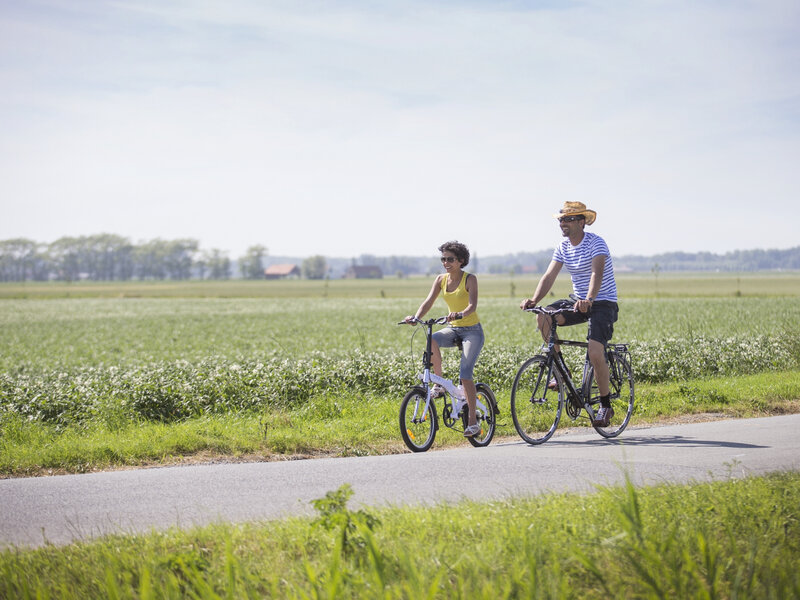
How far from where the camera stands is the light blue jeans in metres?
8.04

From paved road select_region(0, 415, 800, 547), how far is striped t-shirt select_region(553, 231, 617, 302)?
1.62m

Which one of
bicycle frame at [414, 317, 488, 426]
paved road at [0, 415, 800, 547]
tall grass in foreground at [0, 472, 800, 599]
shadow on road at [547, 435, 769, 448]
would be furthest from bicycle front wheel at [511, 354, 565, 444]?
tall grass in foreground at [0, 472, 800, 599]

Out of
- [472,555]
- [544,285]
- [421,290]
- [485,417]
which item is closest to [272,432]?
[485,417]

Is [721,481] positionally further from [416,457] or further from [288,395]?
[288,395]

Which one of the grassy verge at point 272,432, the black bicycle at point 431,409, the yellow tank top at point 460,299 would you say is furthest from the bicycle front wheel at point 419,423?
the yellow tank top at point 460,299

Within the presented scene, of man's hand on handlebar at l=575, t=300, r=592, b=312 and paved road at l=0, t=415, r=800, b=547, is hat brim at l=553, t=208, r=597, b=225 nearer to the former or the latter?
man's hand on handlebar at l=575, t=300, r=592, b=312

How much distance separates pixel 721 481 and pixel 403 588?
3.09 m

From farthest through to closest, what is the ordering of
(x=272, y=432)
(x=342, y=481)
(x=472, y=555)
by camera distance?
(x=272, y=432)
(x=342, y=481)
(x=472, y=555)

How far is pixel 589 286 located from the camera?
8156mm

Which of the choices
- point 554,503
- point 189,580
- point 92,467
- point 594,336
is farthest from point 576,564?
point 92,467

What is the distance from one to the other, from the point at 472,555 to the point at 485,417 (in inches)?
183

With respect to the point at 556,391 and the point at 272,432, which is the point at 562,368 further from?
the point at 272,432

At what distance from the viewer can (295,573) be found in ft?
12.8

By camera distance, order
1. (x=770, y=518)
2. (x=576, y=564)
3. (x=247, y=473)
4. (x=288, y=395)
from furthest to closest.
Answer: (x=288, y=395) < (x=247, y=473) < (x=770, y=518) < (x=576, y=564)
